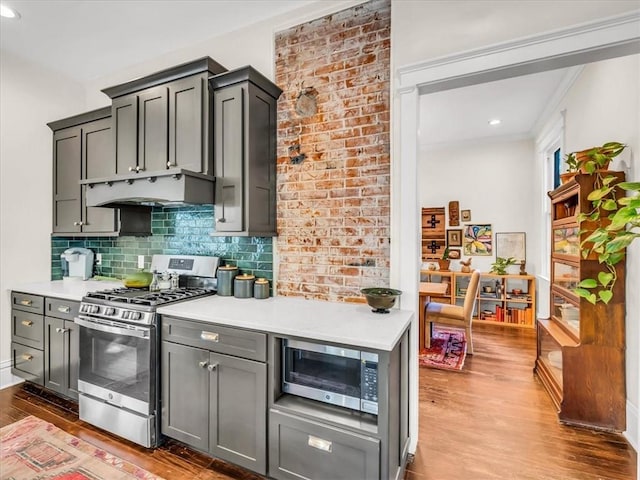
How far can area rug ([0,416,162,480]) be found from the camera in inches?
72.7

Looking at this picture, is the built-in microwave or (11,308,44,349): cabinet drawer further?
(11,308,44,349): cabinet drawer

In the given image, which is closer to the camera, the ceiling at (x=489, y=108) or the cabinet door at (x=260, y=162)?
the cabinet door at (x=260, y=162)

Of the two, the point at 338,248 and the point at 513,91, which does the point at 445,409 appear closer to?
the point at 338,248

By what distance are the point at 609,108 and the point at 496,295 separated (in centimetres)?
334

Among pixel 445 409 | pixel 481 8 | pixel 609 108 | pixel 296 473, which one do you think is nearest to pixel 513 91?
pixel 609 108

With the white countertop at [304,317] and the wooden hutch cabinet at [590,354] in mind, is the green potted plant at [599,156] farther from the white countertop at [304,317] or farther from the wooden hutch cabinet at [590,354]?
the white countertop at [304,317]

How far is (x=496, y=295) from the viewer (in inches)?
208

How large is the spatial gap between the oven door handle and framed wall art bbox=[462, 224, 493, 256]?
16.6 feet

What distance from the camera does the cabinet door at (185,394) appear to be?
1953mm

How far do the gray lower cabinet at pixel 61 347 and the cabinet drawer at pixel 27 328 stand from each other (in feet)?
0.33

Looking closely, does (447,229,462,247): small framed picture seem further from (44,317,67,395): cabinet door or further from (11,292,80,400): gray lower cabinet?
(44,317,67,395): cabinet door

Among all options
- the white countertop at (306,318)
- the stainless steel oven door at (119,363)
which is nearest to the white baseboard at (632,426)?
the white countertop at (306,318)

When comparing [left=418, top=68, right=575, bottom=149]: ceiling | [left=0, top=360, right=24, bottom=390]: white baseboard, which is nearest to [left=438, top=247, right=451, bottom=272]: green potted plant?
[left=418, top=68, right=575, bottom=149]: ceiling

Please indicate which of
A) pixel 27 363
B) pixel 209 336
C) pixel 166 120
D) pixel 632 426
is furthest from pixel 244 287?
pixel 632 426
